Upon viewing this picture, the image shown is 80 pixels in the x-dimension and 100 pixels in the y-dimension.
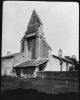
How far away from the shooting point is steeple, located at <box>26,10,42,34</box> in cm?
238

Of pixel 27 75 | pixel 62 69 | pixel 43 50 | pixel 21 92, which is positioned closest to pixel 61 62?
pixel 62 69

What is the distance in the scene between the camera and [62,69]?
2348 mm

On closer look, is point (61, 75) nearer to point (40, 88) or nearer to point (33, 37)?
point (40, 88)

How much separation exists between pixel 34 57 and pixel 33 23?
0.40m

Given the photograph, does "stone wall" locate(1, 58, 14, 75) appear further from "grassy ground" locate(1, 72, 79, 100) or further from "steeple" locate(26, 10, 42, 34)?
"steeple" locate(26, 10, 42, 34)

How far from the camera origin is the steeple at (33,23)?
238 cm

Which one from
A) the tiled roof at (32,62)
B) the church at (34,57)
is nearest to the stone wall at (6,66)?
the church at (34,57)

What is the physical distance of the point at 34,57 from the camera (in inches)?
93.6

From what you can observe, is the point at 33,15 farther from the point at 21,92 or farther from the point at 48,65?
the point at 21,92

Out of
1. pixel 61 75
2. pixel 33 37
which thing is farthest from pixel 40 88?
pixel 33 37

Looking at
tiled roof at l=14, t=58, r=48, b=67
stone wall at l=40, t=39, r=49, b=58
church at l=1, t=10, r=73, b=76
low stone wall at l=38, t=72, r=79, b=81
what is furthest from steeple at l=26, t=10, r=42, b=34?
low stone wall at l=38, t=72, r=79, b=81

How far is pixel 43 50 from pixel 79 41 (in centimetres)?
43

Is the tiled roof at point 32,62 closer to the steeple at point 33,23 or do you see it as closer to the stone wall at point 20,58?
the stone wall at point 20,58

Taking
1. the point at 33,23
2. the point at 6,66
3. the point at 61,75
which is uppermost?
the point at 33,23
